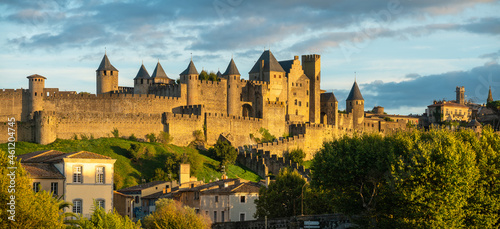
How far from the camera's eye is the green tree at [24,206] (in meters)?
43.6

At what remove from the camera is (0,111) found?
100125 mm

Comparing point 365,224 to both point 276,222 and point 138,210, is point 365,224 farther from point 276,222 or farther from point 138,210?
point 138,210

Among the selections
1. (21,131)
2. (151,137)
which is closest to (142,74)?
(151,137)

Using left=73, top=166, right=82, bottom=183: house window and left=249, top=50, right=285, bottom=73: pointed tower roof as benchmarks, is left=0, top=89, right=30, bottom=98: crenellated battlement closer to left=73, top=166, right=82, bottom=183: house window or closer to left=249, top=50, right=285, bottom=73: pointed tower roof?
left=249, top=50, right=285, bottom=73: pointed tower roof

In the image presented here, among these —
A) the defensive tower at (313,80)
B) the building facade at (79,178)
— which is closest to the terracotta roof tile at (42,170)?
the building facade at (79,178)

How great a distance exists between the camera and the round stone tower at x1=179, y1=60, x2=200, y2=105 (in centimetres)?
11050

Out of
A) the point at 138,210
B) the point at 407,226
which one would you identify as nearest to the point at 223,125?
the point at 138,210

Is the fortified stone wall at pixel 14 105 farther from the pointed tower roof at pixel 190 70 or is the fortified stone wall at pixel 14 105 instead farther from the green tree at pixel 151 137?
the pointed tower roof at pixel 190 70

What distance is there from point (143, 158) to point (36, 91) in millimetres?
15971

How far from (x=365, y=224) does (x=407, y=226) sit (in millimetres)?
3547

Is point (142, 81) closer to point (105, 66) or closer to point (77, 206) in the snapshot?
point (105, 66)

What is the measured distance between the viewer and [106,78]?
10838 centimetres

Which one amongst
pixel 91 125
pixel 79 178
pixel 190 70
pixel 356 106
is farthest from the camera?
pixel 356 106

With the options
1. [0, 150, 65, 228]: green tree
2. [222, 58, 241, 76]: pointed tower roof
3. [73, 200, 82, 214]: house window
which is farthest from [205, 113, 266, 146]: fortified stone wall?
[0, 150, 65, 228]: green tree
